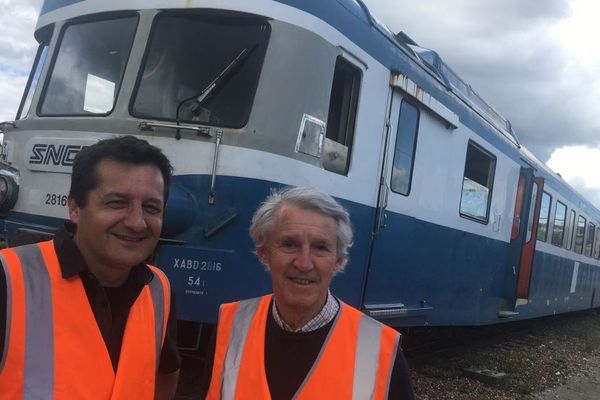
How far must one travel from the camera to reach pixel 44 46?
206 inches

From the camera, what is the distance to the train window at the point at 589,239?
45.6 feet

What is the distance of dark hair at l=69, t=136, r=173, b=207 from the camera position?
1.94m

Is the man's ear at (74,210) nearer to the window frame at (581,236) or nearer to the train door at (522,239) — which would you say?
the train door at (522,239)

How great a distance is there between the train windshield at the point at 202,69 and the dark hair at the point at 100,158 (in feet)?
6.74

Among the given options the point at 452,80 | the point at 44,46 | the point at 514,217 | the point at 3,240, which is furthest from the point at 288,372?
the point at 514,217

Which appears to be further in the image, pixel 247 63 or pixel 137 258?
pixel 247 63

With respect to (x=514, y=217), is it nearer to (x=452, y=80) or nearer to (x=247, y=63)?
(x=452, y=80)

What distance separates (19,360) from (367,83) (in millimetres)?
3621

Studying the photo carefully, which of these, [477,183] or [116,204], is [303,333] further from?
[477,183]

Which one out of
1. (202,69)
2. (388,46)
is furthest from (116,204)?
(388,46)

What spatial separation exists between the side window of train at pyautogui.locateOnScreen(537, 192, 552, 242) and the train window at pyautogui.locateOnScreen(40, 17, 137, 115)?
24.1 feet

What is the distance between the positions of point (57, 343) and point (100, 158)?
1.94 feet

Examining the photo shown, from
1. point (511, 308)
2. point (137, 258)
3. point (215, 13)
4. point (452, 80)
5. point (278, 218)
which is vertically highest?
point (452, 80)

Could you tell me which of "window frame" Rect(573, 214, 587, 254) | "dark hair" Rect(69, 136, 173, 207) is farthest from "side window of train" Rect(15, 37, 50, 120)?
"window frame" Rect(573, 214, 587, 254)
